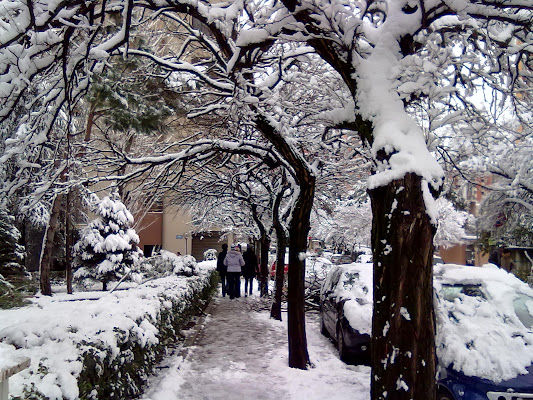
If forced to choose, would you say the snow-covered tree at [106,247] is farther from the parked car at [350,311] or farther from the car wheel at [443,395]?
the car wheel at [443,395]

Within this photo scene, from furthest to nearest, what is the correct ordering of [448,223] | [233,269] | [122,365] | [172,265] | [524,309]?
[448,223], [172,265], [233,269], [524,309], [122,365]

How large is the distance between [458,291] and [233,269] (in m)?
11.1

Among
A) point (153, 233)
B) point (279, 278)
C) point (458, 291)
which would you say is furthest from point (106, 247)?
point (153, 233)

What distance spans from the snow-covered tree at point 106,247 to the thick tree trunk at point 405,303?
15.0 metres

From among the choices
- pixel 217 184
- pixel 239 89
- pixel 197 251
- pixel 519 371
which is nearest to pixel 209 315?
pixel 217 184

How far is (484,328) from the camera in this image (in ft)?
17.7

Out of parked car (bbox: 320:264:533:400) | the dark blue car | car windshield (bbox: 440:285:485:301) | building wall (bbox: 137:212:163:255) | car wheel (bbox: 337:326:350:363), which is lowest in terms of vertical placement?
car wheel (bbox: 337:326:350:363)

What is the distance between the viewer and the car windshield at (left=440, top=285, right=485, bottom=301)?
632 centimetres

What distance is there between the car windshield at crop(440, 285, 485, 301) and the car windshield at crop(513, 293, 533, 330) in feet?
1.37

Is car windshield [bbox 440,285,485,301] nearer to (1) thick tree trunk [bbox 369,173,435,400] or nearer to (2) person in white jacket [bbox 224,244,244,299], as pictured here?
(1) thick tree trunk [bbox 369,173,435,400]

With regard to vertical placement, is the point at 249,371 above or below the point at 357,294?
below

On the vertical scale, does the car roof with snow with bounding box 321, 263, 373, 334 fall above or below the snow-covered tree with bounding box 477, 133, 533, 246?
below

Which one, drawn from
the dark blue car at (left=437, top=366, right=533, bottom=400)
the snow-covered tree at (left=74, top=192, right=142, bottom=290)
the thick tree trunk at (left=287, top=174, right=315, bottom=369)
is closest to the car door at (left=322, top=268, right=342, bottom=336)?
the thick tree trunk at (left=287, top=174, right=315, bottom=369)

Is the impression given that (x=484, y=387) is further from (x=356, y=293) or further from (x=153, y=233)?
(x=153, y=233)
